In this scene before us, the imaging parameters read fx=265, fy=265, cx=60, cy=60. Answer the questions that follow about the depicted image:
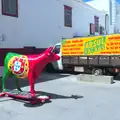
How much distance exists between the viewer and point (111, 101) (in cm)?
888

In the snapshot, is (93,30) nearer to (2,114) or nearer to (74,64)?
(74,64)

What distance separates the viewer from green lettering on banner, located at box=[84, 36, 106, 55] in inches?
586

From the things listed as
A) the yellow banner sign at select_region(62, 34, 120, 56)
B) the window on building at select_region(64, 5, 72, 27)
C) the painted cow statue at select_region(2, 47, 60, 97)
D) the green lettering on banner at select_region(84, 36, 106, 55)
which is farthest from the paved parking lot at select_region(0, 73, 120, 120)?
the window on building at select_region(64, 5, 72, 27)

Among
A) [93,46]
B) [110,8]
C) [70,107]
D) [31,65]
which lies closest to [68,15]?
[93,46]

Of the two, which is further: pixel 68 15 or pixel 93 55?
pixel 68 15

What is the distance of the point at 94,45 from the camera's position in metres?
15.3

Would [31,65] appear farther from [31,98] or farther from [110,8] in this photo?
[110,8]

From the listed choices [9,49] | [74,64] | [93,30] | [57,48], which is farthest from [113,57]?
[93,30]

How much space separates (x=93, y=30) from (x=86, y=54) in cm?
1348

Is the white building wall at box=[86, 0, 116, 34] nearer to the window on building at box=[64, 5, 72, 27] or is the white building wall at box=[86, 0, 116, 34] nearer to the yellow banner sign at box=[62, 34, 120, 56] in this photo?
the window on building at box=[64, 5, 72, 27]

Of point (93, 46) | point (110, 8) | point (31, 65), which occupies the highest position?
point (110, 8)

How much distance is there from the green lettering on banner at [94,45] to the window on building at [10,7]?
5215 mm

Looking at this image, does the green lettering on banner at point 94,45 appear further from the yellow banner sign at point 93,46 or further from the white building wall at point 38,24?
the white building wall at point 38,24

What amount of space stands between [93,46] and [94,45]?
84mm
